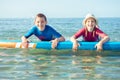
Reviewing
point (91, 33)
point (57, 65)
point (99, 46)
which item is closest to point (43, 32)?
point (91, 33)

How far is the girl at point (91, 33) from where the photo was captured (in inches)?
275

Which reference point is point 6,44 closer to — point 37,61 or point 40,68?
point 37,61

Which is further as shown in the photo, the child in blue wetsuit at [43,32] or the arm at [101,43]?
the child in blue wetsuit at [43,32]

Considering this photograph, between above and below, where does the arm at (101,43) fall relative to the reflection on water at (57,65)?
above

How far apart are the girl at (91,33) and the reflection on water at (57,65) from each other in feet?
1.04

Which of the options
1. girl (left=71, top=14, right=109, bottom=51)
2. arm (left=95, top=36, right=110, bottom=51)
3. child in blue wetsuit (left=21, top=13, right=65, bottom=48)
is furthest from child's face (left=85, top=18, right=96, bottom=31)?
child in blue wetsuit (left=21, top=13, right=65, bottom=48)

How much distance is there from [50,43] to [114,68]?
6.71ft

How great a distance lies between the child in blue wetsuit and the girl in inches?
18.2

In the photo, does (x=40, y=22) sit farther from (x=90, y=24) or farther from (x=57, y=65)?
(x=57, y=65)

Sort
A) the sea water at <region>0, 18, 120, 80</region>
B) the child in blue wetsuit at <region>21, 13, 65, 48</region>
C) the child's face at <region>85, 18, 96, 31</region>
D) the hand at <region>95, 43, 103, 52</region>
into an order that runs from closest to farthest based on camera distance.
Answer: the sea water at <region>0, 18, 120, 80</region>, the hand at <region>95, 43, 103, 52</region>, the child's face at <region>85, 18, 96, 31</region>, the child in blue wetsuit at <region>21, 13, 65, 48</region>

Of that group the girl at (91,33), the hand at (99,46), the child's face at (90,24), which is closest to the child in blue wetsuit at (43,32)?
the girl at (91,33)

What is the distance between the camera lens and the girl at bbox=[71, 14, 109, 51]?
7.00 m

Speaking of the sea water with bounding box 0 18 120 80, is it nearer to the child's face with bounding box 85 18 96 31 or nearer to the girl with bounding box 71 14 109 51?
the girl with bounding box 71 14 109 51

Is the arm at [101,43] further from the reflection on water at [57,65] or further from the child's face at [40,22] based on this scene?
the child's face at [40,22]
